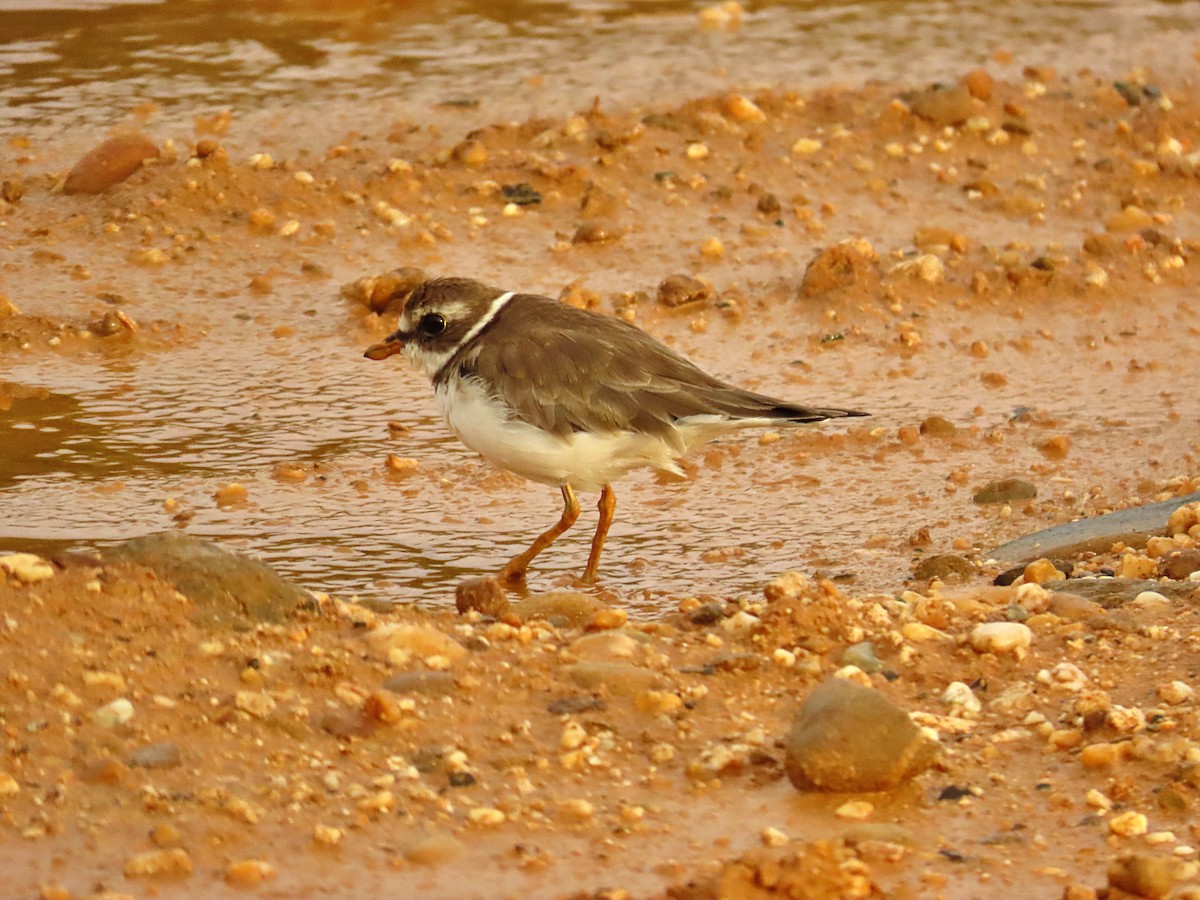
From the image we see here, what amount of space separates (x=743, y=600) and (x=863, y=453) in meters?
2.15

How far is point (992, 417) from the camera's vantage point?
25.7 feet

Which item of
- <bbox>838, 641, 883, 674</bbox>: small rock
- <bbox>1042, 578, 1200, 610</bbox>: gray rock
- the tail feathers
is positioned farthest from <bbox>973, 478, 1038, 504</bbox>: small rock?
<bbox>838, 641, 883, 674</bbox>: small rock

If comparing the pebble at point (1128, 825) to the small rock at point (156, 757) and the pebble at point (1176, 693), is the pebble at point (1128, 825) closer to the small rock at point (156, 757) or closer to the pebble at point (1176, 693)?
the pebble at point (1176, 693)

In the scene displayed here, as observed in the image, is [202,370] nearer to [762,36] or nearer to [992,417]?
[992,417]

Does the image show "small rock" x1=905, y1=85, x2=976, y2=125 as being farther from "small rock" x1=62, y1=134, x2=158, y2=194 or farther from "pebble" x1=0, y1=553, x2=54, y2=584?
"pebble" x1=0, y1=553, x2=54, y2=584

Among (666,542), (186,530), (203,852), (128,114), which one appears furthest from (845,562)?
(128,114)

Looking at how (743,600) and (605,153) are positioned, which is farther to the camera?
(605,153)

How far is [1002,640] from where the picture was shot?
498 cm

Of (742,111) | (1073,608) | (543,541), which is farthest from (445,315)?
(742,111)

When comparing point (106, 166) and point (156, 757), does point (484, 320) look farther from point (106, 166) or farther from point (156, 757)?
point (106, 166)

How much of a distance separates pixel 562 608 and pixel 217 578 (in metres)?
1.09

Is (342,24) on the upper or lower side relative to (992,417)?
upper

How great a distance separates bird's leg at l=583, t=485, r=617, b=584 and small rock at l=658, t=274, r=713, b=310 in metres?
2.35

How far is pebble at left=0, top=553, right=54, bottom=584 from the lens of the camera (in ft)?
16.0
